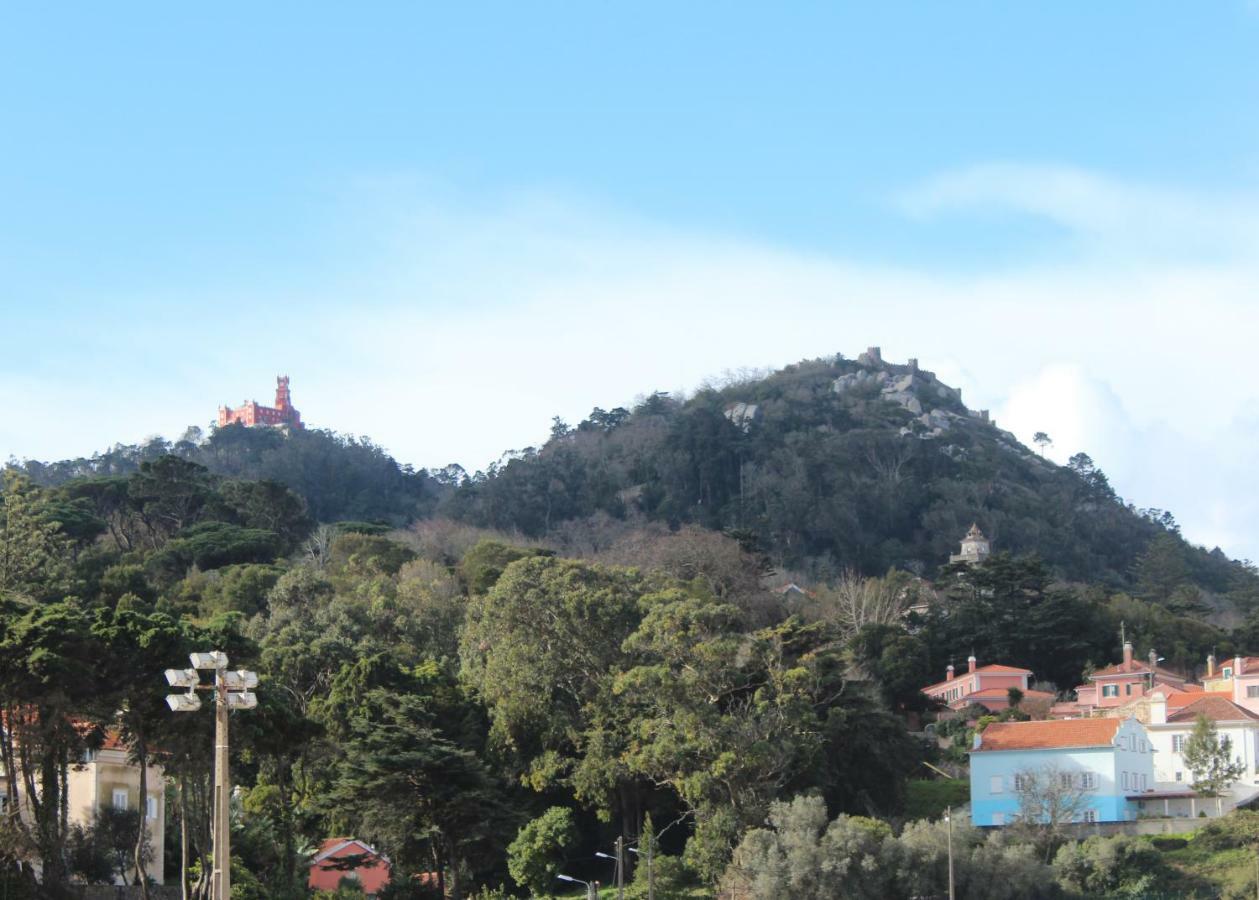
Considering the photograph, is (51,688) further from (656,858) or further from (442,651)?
(442,651)

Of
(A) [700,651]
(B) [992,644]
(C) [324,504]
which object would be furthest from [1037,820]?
(C) [324,504]

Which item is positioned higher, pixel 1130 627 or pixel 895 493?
pixel 895 493

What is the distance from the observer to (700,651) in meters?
49.2

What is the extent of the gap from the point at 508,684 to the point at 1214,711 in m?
26.5

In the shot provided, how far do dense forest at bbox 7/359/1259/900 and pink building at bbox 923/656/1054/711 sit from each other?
1547mm

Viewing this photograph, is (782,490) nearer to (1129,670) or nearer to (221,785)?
(1129,670)

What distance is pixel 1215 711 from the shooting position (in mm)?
61344

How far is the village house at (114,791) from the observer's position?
45.0 metres

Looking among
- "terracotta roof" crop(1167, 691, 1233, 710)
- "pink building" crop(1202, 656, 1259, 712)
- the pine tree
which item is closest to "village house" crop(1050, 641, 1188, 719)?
"pink building" crop(1202, 656, 1259, 712)

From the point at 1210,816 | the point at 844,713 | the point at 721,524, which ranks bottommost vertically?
the point at 1210,816

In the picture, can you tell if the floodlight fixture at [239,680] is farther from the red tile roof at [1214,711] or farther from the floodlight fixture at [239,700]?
the red tile roof at [1214,711]

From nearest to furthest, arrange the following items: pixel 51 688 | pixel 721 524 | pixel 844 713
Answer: pixel 51 688 → pixel 844 713 → pixel 721 524

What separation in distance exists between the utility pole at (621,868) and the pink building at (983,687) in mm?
26270

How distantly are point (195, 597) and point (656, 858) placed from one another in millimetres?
29691
